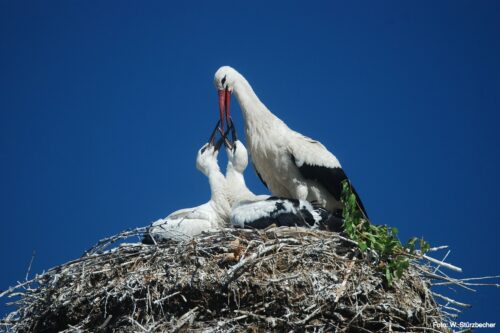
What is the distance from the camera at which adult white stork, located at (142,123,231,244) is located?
698 centimetres

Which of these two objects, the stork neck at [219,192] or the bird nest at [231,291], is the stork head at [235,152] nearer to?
the stork neck at [219,192]

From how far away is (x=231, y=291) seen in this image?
5.70 meters

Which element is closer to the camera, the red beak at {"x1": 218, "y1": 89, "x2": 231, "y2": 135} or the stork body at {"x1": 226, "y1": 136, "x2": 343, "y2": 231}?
the stork body at {"x1": 226, "y1": 136, "x2": 343, "y2": 231}

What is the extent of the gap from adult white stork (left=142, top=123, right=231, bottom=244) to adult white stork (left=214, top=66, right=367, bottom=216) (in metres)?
0.46

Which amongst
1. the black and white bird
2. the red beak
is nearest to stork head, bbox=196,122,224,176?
the red beak

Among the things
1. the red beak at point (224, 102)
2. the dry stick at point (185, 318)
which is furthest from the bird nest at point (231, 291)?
the red beak at point (224, 102)

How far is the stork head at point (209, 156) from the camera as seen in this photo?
8.26m

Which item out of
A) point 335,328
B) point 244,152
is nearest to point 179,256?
point 335,328

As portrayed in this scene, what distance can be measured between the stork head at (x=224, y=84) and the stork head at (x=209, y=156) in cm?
58

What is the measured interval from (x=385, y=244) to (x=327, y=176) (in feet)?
Result: 5.18

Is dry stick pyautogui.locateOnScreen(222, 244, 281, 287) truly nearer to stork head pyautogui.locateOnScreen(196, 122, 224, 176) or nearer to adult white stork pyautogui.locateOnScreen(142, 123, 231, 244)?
adult white stork pyautogui.locateOnScreen(142, 123, 231, 244)

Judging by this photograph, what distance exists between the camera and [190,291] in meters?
5.77

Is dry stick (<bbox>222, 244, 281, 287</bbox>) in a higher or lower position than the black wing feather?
lower

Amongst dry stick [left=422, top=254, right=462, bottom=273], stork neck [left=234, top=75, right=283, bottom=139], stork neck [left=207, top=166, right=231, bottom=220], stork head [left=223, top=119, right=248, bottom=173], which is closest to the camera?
dry stick [left=422, top=254, right=462, bottom=273]
